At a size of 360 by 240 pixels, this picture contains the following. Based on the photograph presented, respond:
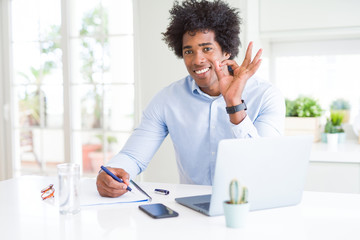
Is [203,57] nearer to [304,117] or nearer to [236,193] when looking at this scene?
[236,193]

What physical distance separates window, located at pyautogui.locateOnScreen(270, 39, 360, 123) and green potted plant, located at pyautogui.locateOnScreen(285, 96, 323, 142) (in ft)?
0.89

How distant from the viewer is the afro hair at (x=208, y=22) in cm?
208

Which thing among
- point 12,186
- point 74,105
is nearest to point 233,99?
point 12,186

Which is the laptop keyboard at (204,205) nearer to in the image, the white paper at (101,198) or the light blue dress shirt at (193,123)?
the white paper at (101,198)

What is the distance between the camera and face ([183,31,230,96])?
2008 millimetres

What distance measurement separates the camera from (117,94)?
6.70 meters

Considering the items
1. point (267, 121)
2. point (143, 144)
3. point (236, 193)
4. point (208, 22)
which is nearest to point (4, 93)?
point (143, 144)

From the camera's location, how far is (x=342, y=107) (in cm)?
338

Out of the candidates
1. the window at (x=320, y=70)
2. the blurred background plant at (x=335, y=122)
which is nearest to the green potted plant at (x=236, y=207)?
the blurred background plant at (x=335, y=122)

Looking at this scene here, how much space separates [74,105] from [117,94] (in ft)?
10.00

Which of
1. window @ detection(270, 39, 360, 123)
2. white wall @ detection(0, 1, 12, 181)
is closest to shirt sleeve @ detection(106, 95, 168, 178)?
window @ detection(270, 39, 360, 123)

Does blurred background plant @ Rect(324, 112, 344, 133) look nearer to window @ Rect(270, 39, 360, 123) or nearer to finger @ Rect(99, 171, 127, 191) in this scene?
window @ Rect(270, 39, 360, 123)

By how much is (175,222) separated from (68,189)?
34 cm

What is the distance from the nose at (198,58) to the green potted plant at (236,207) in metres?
0.95
